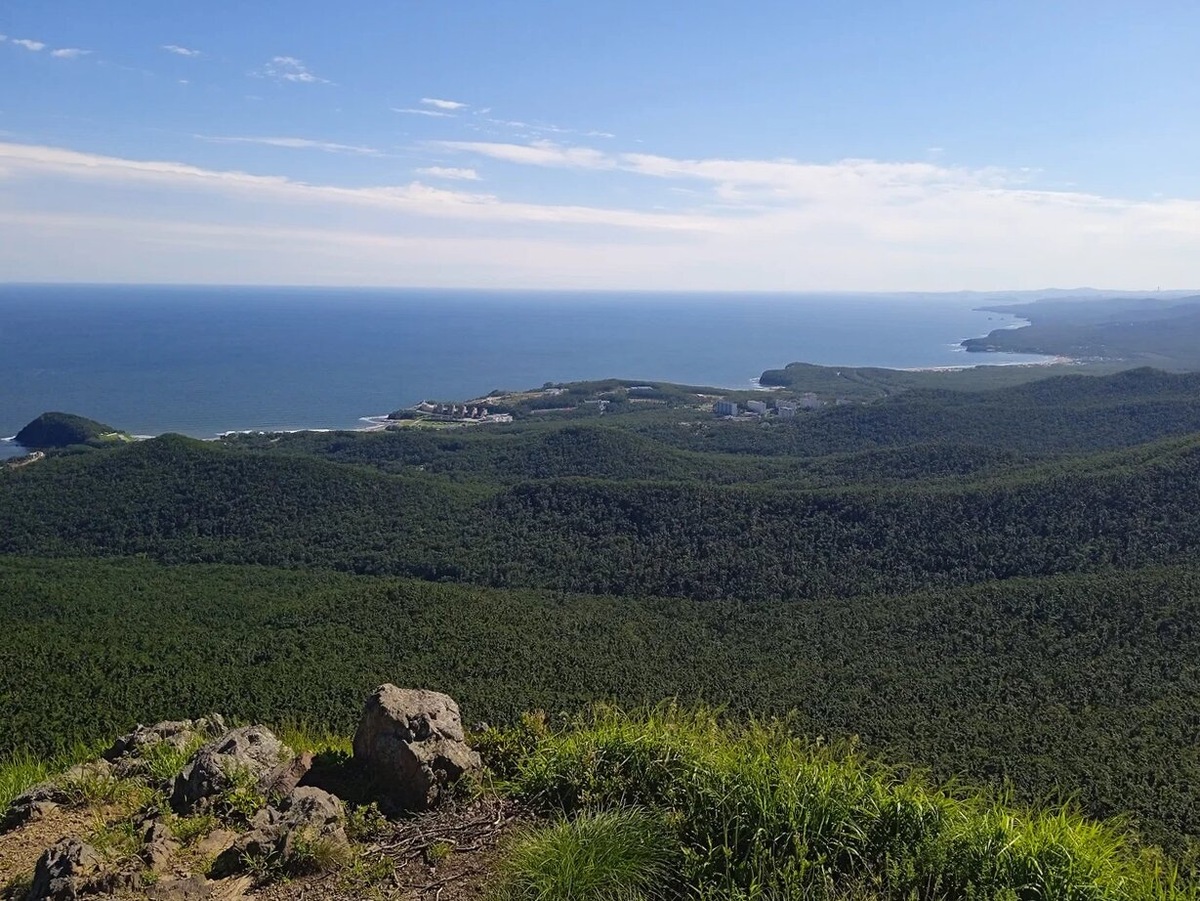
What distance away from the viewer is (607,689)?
26.8 meters

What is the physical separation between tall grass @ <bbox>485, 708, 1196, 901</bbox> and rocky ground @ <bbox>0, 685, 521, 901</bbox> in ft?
2.73

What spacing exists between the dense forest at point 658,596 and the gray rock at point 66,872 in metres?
10.6

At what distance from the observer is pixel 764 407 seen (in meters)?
104

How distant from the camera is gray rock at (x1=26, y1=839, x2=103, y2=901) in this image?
5.48 m

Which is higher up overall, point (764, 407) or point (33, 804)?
point (33, 804)

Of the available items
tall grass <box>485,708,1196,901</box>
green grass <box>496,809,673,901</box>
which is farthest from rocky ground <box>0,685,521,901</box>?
tall grass <box>485,708,1196,901</box>

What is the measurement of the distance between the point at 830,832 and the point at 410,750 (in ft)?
11.5

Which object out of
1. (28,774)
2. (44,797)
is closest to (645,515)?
(28,774)

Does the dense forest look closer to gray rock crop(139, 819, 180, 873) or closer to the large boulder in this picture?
the large boulder

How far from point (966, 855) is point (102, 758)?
9.10 meters

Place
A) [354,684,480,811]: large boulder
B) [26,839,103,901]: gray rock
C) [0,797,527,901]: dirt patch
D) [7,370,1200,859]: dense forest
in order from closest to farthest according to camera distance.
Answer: [26,839,103,901]: gray rock
[0,797,527,901]: dirt patch
[354,684,480,811]: large boulder
[7,370,1200,859]: dense forest

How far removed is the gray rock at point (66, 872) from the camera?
18.0ft

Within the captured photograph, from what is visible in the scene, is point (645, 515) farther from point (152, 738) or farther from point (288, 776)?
point (288, 776)

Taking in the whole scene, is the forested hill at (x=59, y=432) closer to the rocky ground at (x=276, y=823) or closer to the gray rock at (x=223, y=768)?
the gray rock at (x=223, y=768)
